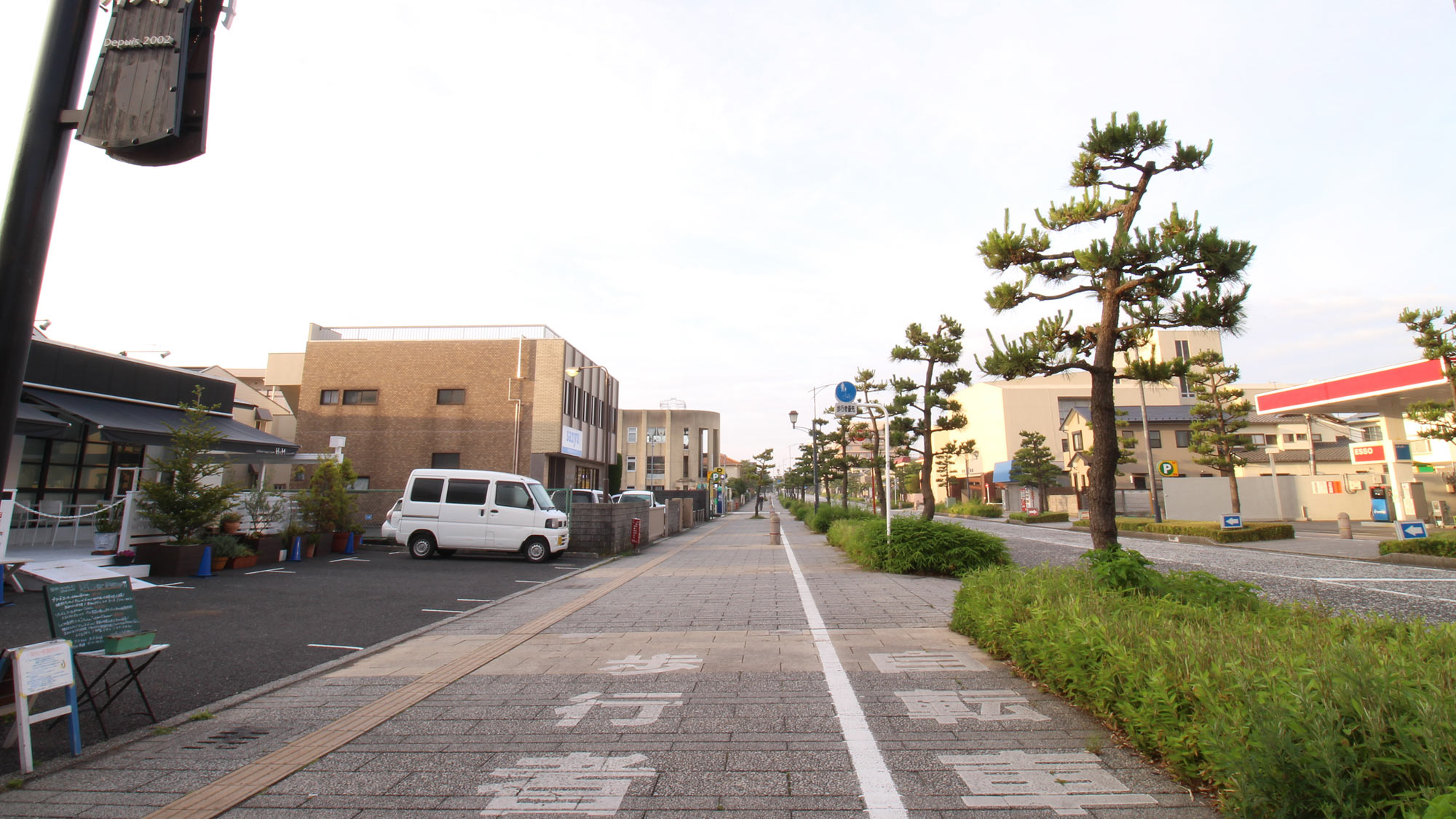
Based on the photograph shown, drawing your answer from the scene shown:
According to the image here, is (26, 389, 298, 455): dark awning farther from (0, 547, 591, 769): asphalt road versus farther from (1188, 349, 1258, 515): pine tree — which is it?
(1188, 349, 1258, 515): pine tree

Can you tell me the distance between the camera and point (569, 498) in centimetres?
1872

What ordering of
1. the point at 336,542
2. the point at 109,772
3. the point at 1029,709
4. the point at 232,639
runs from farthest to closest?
the point at 336,542 < the point at 232,639 < the point at 1029,709 < the point at 109,772

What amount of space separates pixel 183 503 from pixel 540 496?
6.62 m

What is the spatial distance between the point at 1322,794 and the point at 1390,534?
2920 centimetres

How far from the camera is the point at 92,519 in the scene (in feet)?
40.7

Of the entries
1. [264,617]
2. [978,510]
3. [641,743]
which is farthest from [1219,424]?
[264,617]

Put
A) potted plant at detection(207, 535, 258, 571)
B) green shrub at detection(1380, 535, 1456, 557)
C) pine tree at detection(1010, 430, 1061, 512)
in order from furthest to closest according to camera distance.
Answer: pine tree at detection(1010, 430, 1061, 512) → green shrub at detection(1380, 535, 1456, 557) → potted plant at detection(207, 535, 258, 571)

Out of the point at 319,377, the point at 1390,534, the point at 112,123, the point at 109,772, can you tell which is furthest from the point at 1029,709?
the point at 319,377

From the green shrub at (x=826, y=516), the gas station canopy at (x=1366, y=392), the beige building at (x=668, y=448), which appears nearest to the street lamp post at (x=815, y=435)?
the green shrub at (x=826, y=516)

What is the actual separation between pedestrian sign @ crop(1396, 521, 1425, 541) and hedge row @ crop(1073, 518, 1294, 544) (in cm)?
477

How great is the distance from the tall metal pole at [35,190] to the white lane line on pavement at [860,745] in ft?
Result: 11.8

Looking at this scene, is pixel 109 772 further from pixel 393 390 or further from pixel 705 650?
pixel 393 390

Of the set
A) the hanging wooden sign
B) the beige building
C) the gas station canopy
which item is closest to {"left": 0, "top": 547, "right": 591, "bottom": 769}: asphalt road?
the hanging wooden sign

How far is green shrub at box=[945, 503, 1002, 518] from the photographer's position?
45000mm
